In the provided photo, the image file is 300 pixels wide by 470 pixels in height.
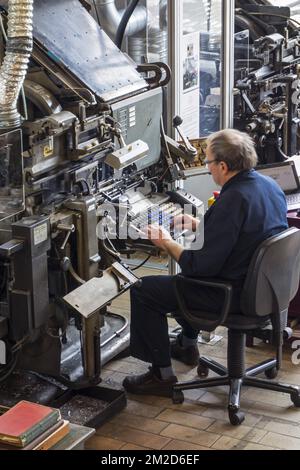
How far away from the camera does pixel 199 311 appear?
136 inches

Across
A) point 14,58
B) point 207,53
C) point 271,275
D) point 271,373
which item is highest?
point 14,58

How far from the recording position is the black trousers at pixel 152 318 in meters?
3.57

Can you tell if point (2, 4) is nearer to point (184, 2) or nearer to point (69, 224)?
point (69, 224)

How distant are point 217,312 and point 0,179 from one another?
1.04 meters

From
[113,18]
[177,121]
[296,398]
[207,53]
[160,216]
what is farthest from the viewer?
[113,18]

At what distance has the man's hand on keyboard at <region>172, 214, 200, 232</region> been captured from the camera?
380cm

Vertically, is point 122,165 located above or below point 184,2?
below

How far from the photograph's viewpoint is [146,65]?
13.1 ft

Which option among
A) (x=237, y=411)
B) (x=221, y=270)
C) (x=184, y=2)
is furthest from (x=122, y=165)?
(x=184, y=2)

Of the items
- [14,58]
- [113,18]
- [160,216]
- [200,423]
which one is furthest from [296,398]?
[113,18]

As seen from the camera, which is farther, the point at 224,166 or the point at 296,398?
the point at 296,398

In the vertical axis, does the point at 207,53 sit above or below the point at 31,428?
above

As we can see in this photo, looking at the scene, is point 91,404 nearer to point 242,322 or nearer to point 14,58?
point 242,322

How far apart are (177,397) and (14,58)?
5.22 ft
